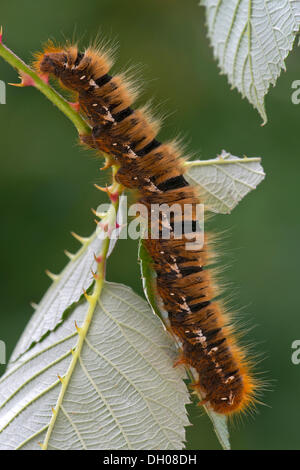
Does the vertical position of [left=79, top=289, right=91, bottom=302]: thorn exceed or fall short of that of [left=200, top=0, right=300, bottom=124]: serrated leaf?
it falls short

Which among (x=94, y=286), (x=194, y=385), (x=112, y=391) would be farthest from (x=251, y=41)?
(x=194, y=385)

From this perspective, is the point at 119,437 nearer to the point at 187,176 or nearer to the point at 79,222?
the point at 187,176

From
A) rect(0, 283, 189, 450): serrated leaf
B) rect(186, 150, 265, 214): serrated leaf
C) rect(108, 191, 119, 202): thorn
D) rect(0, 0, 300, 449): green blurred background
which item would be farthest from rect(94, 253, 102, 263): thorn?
rect(0, 0, 300, 449): green blurred background

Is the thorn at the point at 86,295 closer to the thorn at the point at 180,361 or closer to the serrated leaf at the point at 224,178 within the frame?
the thorn at the point at 180,361

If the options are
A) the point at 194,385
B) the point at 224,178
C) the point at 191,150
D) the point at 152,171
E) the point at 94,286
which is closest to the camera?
the point at 94,286

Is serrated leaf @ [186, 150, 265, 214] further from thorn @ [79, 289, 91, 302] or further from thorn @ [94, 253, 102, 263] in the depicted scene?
thorn @ [79, 289, 91, 302]

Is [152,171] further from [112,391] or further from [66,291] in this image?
[112,391]
